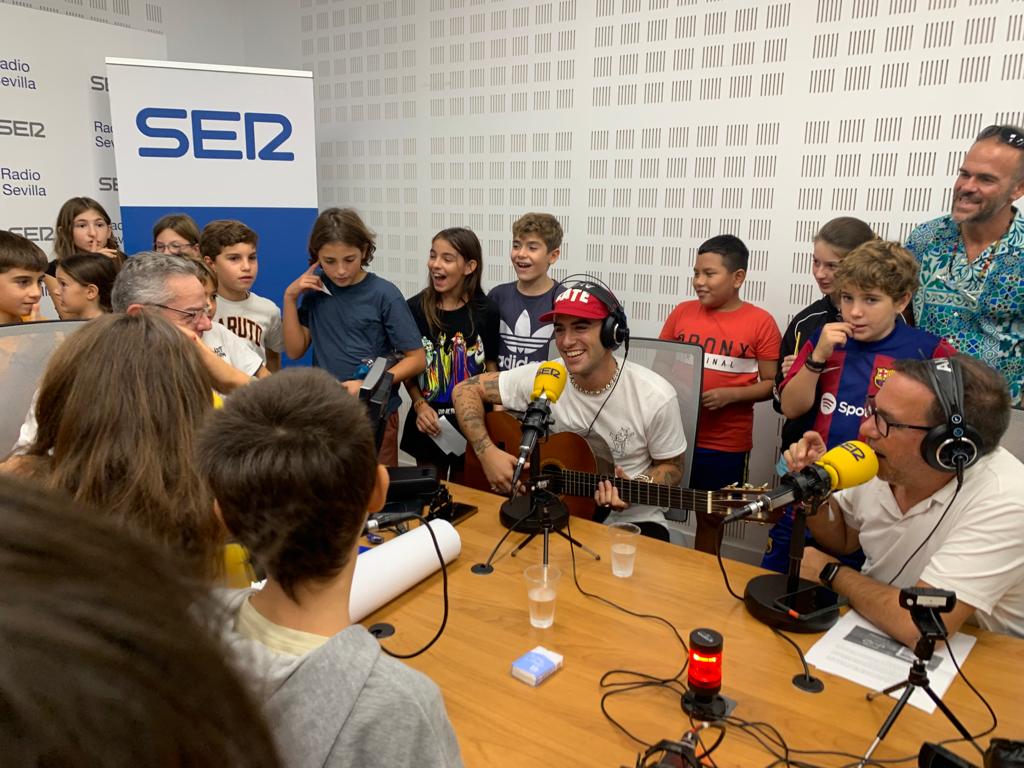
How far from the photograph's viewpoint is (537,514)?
84.5 inches

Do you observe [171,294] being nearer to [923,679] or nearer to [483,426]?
[483,426]

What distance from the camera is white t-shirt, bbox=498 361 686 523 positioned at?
2.65 m

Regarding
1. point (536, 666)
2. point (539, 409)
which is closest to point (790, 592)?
point (536, 666)

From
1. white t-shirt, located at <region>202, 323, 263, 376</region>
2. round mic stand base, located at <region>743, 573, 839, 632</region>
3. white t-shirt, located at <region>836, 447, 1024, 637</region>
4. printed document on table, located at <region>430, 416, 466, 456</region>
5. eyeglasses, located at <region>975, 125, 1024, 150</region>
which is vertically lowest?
printed document on table, located at <region>430, 416, 466, 456</region>

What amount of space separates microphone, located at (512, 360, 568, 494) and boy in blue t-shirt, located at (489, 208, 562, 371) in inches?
48.6

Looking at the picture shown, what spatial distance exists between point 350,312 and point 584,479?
1603mm

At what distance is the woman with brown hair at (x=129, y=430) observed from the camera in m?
1.33

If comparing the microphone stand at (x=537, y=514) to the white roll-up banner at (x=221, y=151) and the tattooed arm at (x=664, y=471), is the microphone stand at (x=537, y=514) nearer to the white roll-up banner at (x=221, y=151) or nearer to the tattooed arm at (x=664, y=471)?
the tattooed arm at (x=664, y=471)

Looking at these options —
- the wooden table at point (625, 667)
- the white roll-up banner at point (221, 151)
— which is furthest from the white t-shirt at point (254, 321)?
the wooden table at point (625, 667)

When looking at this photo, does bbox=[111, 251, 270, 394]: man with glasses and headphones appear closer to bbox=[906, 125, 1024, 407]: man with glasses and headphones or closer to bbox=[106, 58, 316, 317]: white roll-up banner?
bbox=[106, 58, 316, 317]: white roll-up banner

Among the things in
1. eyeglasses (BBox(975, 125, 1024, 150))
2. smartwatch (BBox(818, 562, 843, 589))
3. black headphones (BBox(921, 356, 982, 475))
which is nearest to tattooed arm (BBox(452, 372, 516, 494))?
smartwatch (BBox(818, 562, 843, 589))

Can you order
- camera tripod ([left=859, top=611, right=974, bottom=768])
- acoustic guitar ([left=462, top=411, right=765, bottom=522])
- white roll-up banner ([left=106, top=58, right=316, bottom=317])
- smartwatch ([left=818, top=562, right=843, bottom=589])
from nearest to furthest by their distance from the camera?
camera tripod ([left=859, top=611, right=974, bottom=768]), smartwatch ([left=818, top=562, right=843, bottom=589]), acoustic guitar ([left=462, top=411, right=765, bottom=522]), white roll-up banner ([left=106, top=58, right=316, bottom=317])

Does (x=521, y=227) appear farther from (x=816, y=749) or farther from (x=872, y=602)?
(x=816, y=749)

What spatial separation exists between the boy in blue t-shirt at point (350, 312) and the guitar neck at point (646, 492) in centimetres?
115
